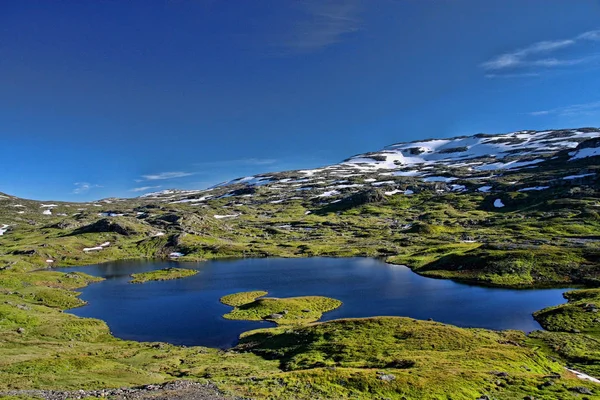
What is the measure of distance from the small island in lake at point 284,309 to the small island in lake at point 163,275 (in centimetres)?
4276

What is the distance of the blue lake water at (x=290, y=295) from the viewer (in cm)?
7012

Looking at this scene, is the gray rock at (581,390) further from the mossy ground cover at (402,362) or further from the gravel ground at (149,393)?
the gravel ground at (149,393)

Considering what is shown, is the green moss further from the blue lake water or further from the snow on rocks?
the snow on rocks

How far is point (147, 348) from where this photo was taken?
193 feet

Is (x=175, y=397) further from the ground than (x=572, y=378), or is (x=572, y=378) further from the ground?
(x=175, y=397)

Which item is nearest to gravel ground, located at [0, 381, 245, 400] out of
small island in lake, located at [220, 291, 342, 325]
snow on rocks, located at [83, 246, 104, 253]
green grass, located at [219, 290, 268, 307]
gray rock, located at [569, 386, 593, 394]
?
gray rock, located at [569, 386, 593, 394]

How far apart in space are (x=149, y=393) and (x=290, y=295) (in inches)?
2569

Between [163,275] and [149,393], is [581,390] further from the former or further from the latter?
[163,275]

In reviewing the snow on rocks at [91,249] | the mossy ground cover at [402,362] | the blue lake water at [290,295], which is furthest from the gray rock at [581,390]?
the snow on rocks at [91,249]

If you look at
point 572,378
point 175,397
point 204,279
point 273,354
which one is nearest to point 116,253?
point 204,279

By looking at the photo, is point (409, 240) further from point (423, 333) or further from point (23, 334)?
point (23, 334)

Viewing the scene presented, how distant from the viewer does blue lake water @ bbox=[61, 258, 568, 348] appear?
70125mm

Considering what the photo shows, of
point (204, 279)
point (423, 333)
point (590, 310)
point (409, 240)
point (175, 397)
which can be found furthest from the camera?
point (409, 240)

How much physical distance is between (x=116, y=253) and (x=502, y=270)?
534 ft
